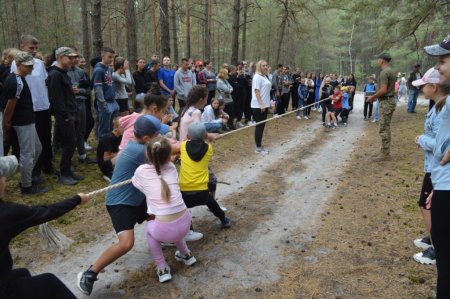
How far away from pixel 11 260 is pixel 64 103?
14.6ft

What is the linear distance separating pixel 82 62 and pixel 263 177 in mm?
5191

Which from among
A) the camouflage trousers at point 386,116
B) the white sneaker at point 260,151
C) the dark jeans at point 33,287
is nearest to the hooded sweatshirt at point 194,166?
the dark jeans at point 33,287

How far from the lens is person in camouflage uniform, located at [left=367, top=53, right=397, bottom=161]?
7984 millimetres

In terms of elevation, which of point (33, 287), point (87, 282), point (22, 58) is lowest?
point (87, 282)

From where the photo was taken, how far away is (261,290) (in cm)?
352

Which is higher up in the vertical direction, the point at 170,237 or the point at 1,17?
the point at 1,17

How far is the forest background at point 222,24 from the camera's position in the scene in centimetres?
1425

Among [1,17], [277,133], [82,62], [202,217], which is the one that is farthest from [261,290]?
[1,17]

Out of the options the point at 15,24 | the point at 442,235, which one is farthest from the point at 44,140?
the point at 15,24

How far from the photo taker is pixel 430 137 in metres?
4.03

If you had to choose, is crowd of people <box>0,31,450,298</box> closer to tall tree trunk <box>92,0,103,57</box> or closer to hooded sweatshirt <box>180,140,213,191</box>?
hooded sweatshirt <box>180,140,213,191</box>

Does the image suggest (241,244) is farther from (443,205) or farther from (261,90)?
(261,90)

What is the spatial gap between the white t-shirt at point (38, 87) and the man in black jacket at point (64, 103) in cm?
13

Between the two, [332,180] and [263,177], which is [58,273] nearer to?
[263,177]
